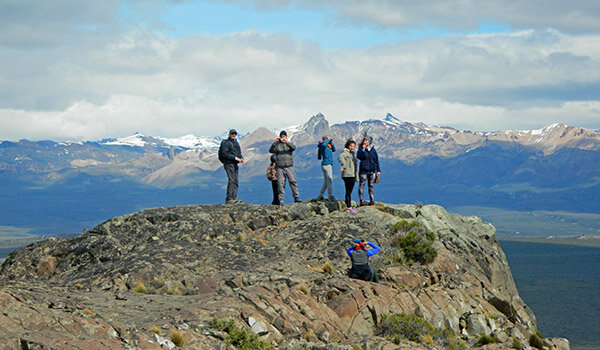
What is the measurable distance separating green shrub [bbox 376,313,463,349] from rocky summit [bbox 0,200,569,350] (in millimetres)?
43

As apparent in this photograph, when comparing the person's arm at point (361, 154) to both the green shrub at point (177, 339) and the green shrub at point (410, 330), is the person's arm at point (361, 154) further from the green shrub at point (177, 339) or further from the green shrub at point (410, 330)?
the green shrub at point (177, 339)

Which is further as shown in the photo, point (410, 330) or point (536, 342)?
point (536, 342)

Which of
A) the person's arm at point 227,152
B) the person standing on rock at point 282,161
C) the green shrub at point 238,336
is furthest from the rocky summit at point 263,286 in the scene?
the person's arm at point 227,152

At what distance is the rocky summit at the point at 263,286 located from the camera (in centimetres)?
1460

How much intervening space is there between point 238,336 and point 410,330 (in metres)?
5.87

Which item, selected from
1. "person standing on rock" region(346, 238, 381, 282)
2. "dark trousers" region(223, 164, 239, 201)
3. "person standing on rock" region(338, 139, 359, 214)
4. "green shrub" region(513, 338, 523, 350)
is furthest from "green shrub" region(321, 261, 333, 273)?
"dark trousers" region(223, 164, 239, 201)

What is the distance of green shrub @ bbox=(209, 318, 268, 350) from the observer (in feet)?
49.2

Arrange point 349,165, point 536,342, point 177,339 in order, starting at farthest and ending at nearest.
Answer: point 349,165
point 536,342
point 177,339

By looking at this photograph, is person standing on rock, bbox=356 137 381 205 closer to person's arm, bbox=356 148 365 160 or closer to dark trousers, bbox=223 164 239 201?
person's arm, bbox=356 148 365 160

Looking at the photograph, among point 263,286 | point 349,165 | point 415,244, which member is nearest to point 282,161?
point 349,165

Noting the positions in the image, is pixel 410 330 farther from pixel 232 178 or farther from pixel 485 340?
pixel 232 178

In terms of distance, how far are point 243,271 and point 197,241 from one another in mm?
4489

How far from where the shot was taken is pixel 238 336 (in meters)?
15.1

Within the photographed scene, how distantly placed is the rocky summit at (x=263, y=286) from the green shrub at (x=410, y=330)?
0.04 m
